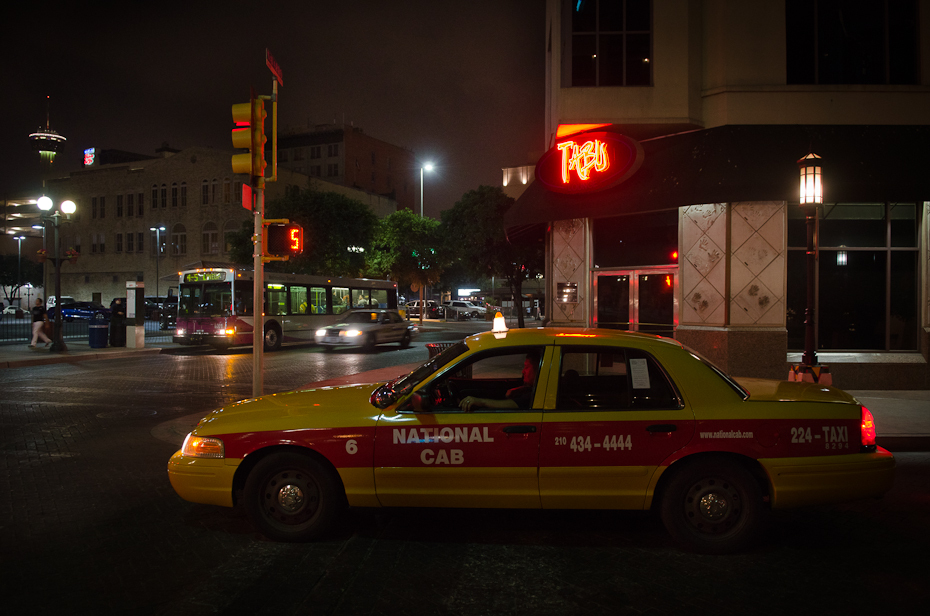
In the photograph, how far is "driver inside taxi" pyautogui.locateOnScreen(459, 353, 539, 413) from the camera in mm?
4477

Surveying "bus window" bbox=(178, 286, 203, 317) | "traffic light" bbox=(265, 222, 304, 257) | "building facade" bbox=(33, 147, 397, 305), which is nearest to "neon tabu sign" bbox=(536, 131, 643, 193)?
"traffic light" bbox=(265, 222, 304, 257)

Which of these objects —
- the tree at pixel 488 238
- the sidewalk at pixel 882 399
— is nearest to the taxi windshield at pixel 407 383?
the sidewalk at pixel 882 399

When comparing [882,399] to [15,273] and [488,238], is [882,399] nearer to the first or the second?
[488,238]

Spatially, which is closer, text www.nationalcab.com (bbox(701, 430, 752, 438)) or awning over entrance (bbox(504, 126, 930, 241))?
text www.nationalcab.com (bbox(701, 430, 752, 438))

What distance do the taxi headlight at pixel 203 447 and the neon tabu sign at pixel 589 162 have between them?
1042 centimetres

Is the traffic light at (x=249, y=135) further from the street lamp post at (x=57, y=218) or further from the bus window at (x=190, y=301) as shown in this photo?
the bus window at (x=190, y=301)

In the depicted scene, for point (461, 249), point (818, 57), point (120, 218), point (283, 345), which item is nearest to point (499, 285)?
point (120, 218)

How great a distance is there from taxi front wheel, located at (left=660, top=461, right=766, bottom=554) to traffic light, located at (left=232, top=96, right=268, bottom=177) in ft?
20.7

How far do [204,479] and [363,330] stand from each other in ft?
58.1

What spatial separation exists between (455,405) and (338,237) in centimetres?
3697

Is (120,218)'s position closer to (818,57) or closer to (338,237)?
(338,237)

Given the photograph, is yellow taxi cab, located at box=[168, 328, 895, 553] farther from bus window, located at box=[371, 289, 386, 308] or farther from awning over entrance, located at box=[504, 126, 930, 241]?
bus window, located at box=[371, 289, 386, 308]

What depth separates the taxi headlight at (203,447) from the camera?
4.55 metres

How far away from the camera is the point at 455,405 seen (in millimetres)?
4730
